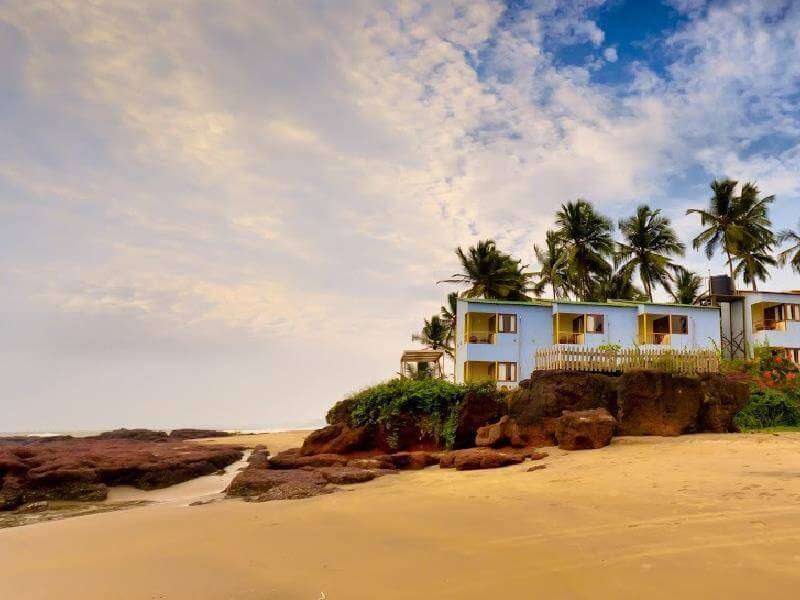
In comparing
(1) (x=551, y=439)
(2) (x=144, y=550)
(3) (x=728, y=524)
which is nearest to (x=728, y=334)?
(1) (x=551, y=439)

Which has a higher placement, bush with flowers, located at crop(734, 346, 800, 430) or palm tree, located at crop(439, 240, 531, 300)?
palm tree, located at crop(439, 240, 531, 300)

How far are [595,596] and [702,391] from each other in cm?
1352

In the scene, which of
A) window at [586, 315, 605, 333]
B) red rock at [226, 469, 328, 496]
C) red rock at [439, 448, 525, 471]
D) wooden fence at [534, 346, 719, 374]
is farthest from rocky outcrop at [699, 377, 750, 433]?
window at [586, 315, 605, 333]

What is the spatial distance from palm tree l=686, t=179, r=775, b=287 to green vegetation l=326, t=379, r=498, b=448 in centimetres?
3243

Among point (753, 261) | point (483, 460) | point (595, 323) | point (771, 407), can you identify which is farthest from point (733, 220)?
point (483, 460)

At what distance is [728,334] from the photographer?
122 feet

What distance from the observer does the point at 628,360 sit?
52.2ft

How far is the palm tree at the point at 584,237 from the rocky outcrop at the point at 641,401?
82.0 feet

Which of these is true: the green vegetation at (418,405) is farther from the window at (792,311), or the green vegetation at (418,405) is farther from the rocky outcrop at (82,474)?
the window at (792,311)

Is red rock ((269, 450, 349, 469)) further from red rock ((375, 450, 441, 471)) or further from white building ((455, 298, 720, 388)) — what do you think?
white building ((455, 298, 720, 388))

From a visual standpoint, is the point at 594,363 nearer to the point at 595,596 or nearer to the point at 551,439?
the point at 551,439

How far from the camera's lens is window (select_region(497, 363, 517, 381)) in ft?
103

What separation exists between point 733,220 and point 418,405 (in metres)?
35.5

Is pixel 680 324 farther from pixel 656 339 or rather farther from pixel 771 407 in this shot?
pixel 771 407
